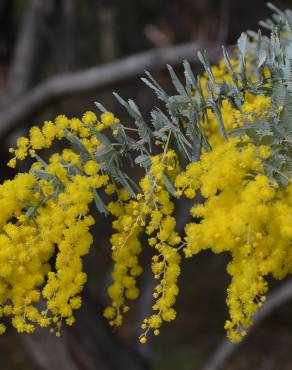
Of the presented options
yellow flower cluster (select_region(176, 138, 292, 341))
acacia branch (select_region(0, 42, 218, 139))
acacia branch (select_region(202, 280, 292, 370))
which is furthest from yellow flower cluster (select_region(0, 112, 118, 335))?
acacia branch (select_region(202, 280, 292, 370))

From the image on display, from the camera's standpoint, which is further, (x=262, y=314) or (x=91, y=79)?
(x=262, y=314)

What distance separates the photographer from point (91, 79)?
2.74 metres

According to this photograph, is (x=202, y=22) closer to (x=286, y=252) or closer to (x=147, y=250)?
(x=147, y=250)

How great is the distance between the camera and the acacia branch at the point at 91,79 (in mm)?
2615

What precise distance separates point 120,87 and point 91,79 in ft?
1.61

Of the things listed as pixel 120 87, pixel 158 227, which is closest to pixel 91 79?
pixel 120 87

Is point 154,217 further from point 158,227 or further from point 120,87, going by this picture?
point 120,87

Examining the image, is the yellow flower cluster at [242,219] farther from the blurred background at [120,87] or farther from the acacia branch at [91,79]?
the blurred background at [120,87]

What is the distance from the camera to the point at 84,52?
153 inches

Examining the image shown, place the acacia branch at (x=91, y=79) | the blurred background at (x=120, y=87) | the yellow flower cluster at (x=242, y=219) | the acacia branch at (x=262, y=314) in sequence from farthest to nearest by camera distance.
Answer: the blurred background at (x=120, y=87), the acacia branch at (x=262, y=314), the acacia branch at (x=91, y=79), the yellow flower cluster at (x=242, y=219)

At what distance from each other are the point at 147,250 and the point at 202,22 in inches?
54.8

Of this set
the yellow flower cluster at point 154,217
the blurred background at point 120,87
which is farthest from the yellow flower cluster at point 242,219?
the blurred background at point 120,87

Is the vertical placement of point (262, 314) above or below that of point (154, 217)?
below

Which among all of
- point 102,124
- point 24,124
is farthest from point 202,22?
point 102,124
